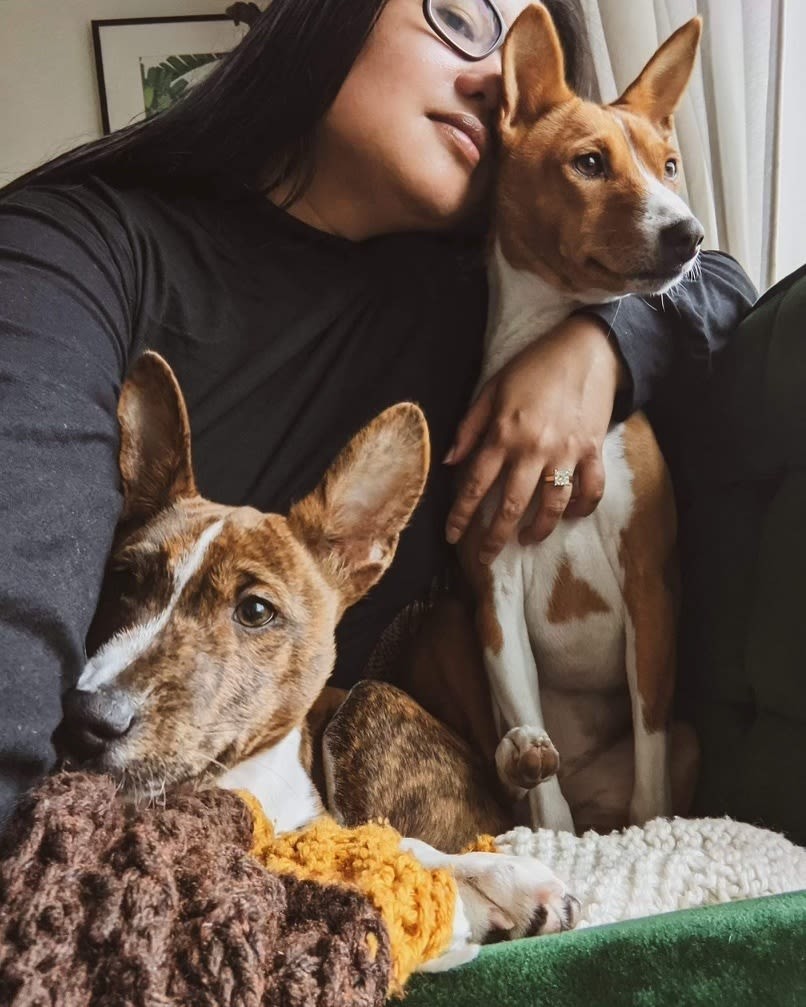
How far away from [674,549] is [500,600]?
0.28m

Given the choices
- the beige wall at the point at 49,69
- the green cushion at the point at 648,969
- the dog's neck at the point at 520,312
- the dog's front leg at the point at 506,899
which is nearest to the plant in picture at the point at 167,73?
the beige wall at the point at 49,69

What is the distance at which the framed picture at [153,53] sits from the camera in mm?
3643

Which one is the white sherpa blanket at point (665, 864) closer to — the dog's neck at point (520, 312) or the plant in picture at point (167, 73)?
the dog's neck at point (520, 312)

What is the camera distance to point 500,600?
4.70 ft

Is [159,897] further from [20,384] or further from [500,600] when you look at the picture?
[500,600]

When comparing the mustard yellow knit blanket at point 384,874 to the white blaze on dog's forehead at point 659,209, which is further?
the white blaze on dog's forehead at point 659,209

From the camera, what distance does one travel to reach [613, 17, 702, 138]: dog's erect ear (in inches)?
60.6

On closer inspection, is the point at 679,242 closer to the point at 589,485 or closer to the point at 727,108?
the point at 589,485

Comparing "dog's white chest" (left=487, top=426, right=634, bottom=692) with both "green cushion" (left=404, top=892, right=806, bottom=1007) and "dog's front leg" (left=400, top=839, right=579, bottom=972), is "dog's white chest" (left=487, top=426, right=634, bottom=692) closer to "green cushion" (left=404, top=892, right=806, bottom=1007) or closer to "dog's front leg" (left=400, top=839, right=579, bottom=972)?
"dog's front leg" (left=400, top=839, right=579, bottom=972)

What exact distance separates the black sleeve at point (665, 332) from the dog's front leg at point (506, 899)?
77 centimetres

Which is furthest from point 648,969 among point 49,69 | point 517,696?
point 49,69

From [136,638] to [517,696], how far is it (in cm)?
67

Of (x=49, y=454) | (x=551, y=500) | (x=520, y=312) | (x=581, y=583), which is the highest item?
(x=49, y=454)

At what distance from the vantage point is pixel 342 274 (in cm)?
140
